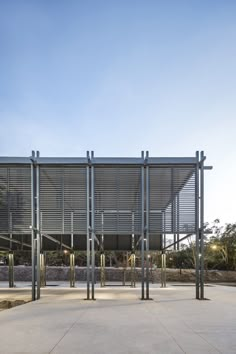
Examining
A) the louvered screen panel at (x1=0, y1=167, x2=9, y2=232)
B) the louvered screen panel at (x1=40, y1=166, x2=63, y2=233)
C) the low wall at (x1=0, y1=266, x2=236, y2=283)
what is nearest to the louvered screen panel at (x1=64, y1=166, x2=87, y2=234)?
the louvered screen panel at (x1=40, y1=166, x2=63, y2=233)

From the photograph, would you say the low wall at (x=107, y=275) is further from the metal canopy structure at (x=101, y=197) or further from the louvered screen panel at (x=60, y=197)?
the louvered screen panel at (x=60, y=197)

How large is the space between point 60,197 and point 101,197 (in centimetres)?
163

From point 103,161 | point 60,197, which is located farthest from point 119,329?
point 60,197

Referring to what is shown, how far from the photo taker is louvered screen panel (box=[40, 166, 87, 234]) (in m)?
14.2

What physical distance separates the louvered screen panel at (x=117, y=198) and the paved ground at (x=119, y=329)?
147 inches

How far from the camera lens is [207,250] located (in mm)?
39094

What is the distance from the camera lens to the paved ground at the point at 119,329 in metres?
5.91

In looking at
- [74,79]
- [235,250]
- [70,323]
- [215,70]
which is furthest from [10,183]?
[235,250]

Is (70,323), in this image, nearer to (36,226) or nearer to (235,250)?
(36,226)

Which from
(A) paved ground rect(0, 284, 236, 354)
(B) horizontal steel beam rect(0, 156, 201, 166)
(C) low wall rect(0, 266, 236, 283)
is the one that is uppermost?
(B) horizontal steel beam rect(0, 156, 201, 166)

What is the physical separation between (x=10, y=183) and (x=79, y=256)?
96.9 feet

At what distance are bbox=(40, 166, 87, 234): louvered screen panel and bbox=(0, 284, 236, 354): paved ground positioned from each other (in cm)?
380

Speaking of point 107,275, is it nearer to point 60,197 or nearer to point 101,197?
point 101,197

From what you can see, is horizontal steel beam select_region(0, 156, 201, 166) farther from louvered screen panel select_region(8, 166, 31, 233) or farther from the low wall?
the low wall
